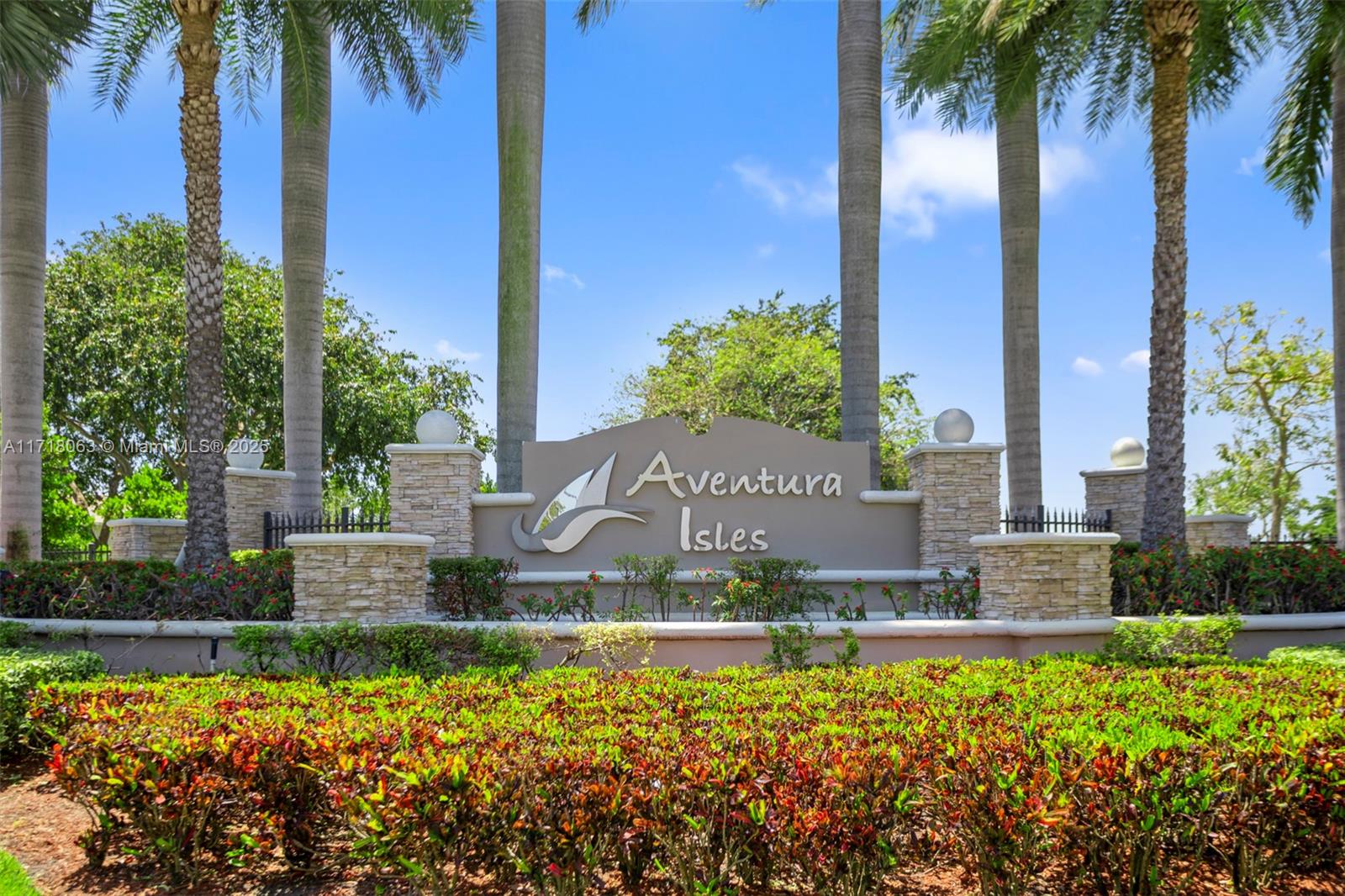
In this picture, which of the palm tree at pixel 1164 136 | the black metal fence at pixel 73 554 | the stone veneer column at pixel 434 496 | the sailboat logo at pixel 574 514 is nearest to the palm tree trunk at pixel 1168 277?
the palm tree at pixel 1164 136

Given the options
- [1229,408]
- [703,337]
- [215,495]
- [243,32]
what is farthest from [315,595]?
[1229,408]

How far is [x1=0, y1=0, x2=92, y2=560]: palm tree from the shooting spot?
16.1m

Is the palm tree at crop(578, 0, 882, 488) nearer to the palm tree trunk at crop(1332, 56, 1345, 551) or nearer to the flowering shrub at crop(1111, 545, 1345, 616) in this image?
the flowering shrub at crop(1111, 545, 1345, 616)

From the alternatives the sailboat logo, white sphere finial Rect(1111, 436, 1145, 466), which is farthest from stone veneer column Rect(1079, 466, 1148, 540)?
the sailboat logo

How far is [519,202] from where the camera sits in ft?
53.9

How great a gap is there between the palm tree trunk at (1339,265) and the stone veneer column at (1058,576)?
23.1 feet

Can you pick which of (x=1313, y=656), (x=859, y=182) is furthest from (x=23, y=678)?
(x=859, y=182)

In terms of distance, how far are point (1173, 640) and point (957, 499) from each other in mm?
4319

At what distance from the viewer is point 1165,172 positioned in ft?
45.6

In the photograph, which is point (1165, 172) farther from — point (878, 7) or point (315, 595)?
point (315, 595)

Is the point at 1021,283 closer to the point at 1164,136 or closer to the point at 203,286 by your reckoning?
the point at 1164,136

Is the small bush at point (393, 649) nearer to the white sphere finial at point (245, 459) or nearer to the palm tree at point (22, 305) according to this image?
the white sphere finial at point (245, 459)

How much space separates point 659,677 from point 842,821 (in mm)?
3179

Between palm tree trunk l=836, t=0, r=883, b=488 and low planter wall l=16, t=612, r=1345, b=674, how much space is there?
5.99 meters
